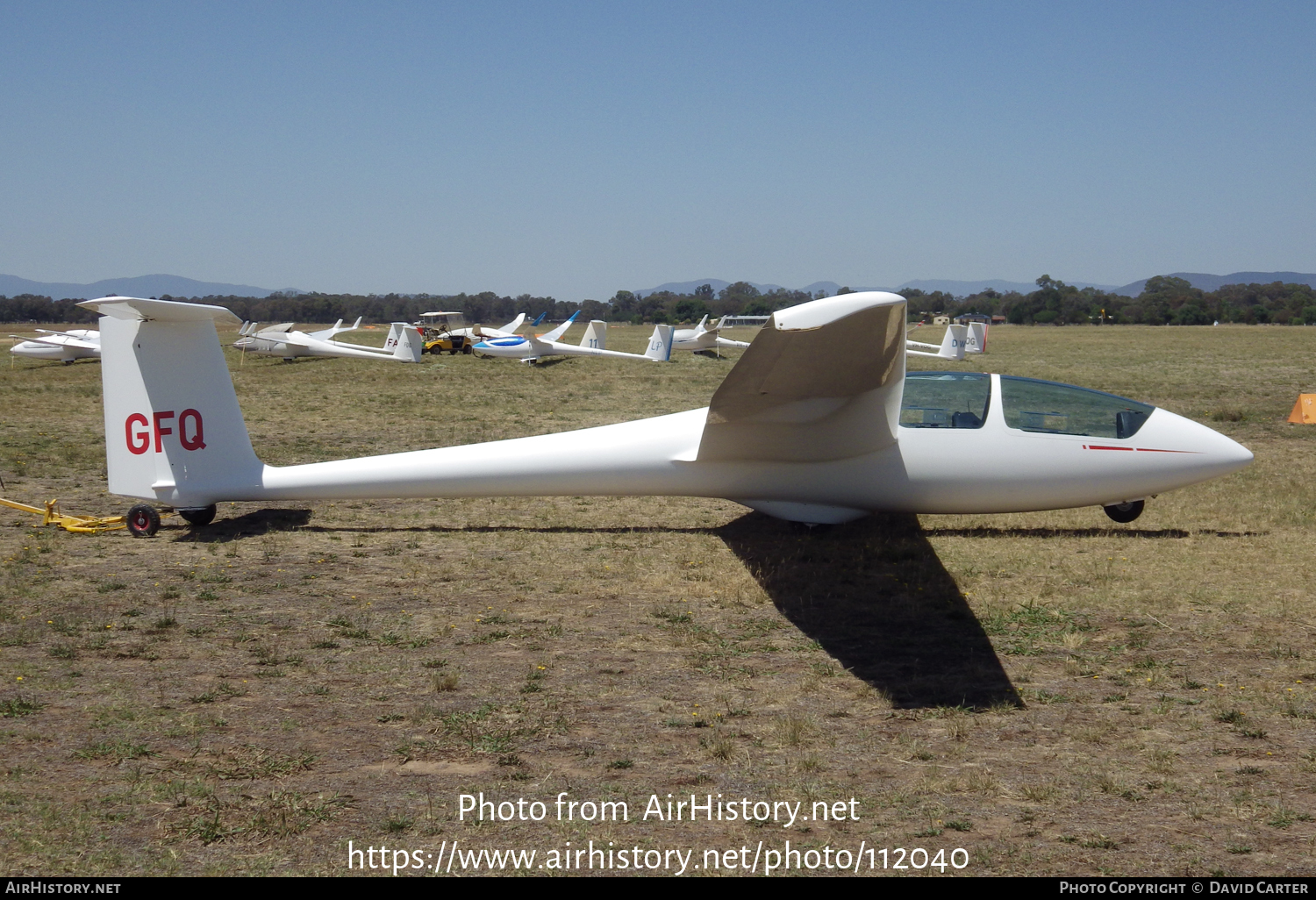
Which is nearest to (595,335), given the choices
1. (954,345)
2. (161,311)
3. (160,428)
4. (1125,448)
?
(954,345)

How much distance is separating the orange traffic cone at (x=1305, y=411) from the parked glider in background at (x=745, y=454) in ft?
35.0

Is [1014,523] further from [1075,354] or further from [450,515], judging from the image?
[1075,354]

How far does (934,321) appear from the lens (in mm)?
99938

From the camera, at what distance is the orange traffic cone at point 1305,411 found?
57.8ft

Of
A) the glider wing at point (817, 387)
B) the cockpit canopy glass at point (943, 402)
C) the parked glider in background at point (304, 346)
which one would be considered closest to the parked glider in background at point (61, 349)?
the parked glider in background at point (304, 346)

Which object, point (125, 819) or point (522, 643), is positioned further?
point (522, 643)

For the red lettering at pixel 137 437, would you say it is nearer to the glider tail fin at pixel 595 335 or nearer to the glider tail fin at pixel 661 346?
the glider tail fin at pixel 661 346

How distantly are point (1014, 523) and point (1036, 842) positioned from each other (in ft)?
21.7

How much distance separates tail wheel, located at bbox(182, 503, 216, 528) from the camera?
9.35m

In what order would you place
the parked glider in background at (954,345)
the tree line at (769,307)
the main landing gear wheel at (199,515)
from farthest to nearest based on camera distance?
the tree line at (769,307) < the parked glider in background at (954,345) < the main landing gear wheel at (199,515)

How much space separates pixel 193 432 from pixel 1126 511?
935cm

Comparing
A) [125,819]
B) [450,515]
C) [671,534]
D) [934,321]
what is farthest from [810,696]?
[934,321]

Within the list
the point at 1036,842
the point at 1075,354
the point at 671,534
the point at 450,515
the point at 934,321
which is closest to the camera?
the point at 1036,842

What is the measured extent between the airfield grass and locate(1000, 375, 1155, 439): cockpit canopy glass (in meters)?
1.12
